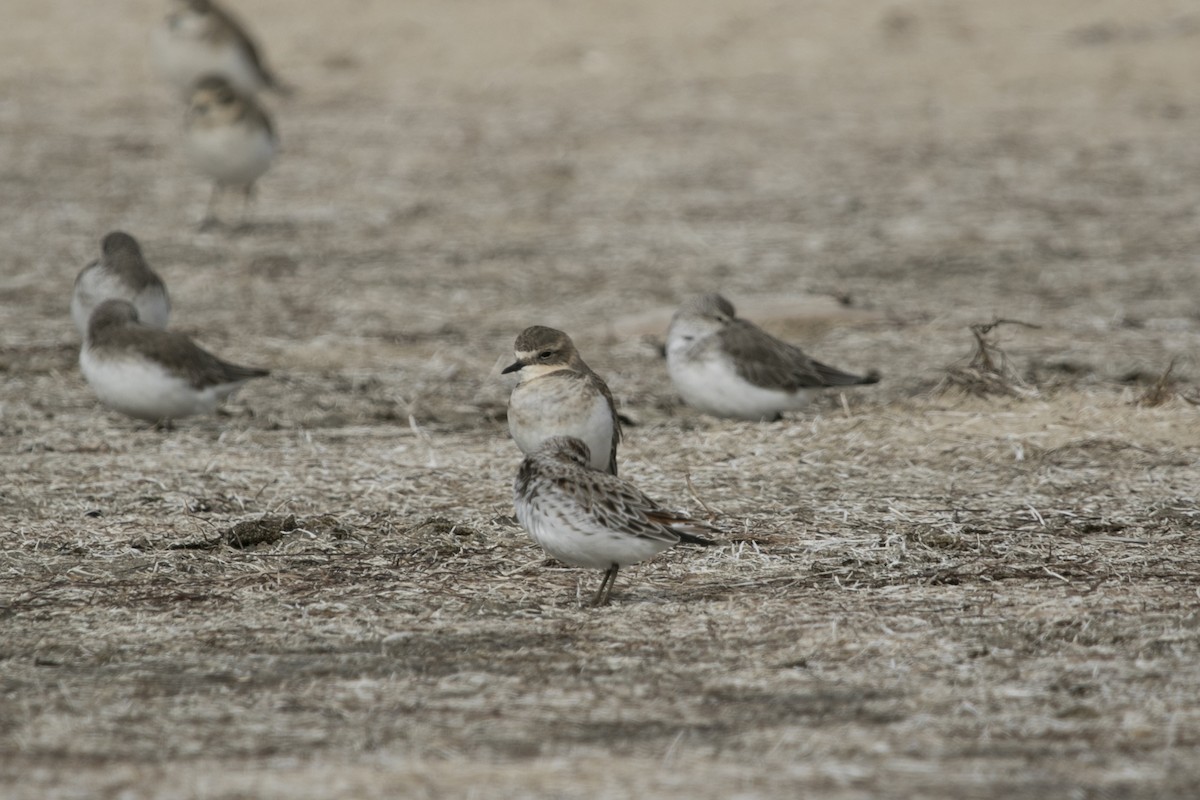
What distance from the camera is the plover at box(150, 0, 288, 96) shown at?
2089cm

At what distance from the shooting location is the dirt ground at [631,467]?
18.0 feet

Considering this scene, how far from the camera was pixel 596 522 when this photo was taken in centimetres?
664

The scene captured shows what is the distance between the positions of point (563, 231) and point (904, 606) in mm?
9863

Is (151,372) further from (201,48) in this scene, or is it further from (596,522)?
(201,48)

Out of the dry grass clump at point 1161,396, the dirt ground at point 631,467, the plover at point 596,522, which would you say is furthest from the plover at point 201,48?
the plover at point 596,522

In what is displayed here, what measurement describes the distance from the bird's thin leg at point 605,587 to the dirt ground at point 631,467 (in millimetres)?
96

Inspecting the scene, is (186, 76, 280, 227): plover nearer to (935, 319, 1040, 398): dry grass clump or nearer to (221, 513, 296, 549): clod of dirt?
(935, 319, 1040, 398): dry grass clump

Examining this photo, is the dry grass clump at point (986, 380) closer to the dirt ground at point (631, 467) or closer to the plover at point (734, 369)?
the dirt ground at point (631, 467)

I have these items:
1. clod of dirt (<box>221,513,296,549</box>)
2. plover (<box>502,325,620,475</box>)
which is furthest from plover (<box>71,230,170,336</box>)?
clod of dirt (<box>221,513,296,549</box>)

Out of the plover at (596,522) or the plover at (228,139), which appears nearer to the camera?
the plover at (596,522)

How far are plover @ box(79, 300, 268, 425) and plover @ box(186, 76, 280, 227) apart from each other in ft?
21.9

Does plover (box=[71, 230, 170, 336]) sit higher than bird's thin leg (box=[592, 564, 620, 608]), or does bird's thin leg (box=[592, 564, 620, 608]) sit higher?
plover (box=[71, 230, 170, 336])

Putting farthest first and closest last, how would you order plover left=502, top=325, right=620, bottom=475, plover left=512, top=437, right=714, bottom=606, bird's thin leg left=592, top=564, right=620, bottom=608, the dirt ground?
1. plover left=502, top=325, right=620, bottom=475
2. bird's thin leg left=592, top=564, right=620, bottom=608
3. plover left=512, top=437, right=714, bottom=606
4. the dirt ground

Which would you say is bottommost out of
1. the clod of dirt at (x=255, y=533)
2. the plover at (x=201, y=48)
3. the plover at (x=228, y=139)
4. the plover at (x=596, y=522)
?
the clod of dirt at (x=255, y=533)
